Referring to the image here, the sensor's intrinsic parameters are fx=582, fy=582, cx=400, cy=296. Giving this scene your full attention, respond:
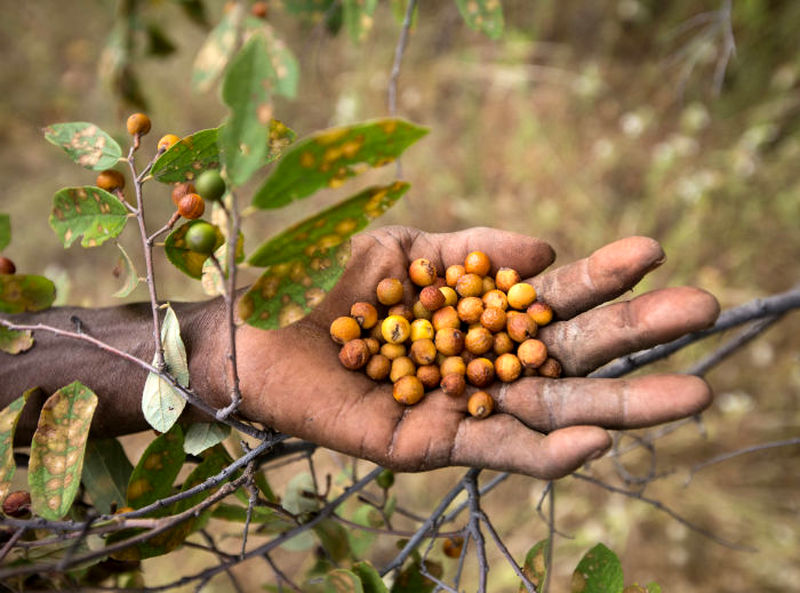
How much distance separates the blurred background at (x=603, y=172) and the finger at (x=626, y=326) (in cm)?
135

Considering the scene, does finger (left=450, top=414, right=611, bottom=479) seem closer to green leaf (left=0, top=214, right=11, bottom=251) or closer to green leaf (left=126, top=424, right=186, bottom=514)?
green leaf (left=126, top=424, right=186, bottom=514)

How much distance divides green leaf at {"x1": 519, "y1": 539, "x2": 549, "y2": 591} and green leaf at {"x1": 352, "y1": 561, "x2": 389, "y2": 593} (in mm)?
306

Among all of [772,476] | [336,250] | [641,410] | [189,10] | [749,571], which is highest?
[189,10]

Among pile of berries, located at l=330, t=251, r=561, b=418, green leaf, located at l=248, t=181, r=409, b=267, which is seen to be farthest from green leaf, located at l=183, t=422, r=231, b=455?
green leaf, located at l=248, t=181, r=409, b=267

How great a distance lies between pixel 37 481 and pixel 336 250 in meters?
0.78

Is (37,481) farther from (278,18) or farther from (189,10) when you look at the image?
(278,18)

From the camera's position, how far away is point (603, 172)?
379 centimetres

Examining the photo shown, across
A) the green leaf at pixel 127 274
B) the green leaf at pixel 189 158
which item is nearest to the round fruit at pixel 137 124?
the green leaf at pixel 189 158

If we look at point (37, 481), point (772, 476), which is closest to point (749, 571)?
point (772, 476)

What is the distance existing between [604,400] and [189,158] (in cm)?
106

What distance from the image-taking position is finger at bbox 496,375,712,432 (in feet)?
3.88

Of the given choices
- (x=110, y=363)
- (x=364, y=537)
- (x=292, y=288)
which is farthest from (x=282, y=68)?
(x=364, y=537)

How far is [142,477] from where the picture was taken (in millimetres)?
1302

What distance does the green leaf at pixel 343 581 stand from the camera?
3.85 ft
